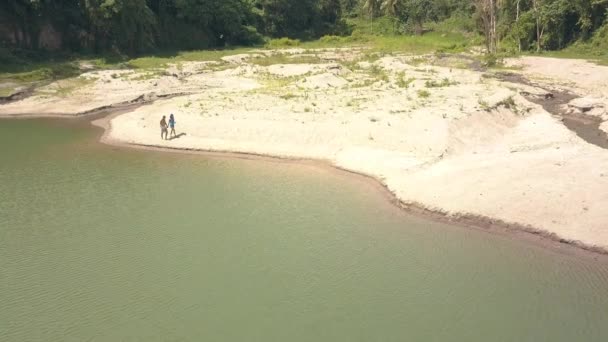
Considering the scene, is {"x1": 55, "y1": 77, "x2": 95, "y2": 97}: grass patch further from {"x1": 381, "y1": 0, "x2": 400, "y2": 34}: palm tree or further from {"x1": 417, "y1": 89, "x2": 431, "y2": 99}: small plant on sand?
{"x1": 381, "y1": 0, "x2": 400, "y2": 34}: palm tree

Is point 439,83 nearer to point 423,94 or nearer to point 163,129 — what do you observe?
point 423,94

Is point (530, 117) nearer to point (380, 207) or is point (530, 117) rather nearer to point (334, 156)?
point (334, 156)

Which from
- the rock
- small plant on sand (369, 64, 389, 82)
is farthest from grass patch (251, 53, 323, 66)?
the rock

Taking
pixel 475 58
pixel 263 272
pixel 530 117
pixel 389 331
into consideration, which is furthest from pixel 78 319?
pixel 475 58

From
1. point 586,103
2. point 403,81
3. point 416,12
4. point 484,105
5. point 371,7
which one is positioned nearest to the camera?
point 484,105

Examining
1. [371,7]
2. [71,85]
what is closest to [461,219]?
[71,85]

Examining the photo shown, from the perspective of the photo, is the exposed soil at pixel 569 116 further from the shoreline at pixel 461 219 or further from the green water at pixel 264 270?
the green water at pixel 264 270

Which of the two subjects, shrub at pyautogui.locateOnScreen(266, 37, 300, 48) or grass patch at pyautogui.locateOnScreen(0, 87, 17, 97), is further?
shrub at pyautogui.locateOnScreen(266, 37, 300, 48)
